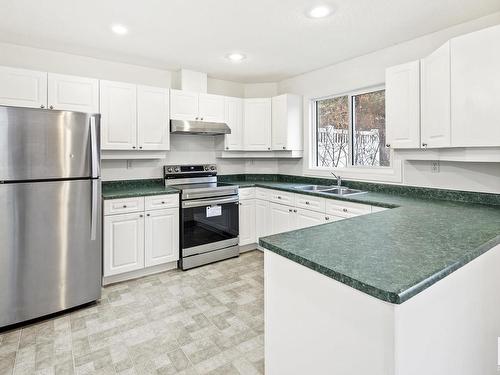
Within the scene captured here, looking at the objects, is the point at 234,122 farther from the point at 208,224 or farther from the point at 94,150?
the point at 94,150

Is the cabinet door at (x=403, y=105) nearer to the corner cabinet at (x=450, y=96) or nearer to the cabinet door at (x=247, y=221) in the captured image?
the corner cabinet at (x=450, y=96)

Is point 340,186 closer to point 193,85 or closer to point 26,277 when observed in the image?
point 193,85

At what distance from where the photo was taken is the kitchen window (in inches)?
136

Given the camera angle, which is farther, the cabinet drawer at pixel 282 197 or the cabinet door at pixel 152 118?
the cabinet drawer at pixel 282 197

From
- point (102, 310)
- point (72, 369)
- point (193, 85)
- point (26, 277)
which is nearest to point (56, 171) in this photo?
point (26, 277)

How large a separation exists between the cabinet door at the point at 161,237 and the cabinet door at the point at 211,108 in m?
1.31

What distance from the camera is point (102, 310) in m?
2.58

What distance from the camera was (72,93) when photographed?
3027 mm

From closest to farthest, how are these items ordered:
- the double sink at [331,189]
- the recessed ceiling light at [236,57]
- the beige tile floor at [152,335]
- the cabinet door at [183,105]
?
the beige tile floor at [152,335]
the recessed ceiling light at [236,57]
the double sink at [331,189]
the cabinet door at [183,105]

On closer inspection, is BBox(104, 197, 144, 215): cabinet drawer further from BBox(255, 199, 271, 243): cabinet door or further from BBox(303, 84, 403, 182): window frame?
BBox(303, 84, 403, 182): window frame

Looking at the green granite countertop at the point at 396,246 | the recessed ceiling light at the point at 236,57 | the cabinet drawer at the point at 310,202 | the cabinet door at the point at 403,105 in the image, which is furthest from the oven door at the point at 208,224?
the green granite countertop at the point at 396,246

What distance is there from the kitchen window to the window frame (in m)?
0.02

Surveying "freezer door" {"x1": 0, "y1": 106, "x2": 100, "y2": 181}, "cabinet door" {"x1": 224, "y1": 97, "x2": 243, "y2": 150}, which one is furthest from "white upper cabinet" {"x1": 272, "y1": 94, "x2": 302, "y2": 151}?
"freezer door" {"x1": 0, "y1": 106, "x2": 100, "y2": 181}

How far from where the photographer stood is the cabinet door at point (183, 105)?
3675mm
